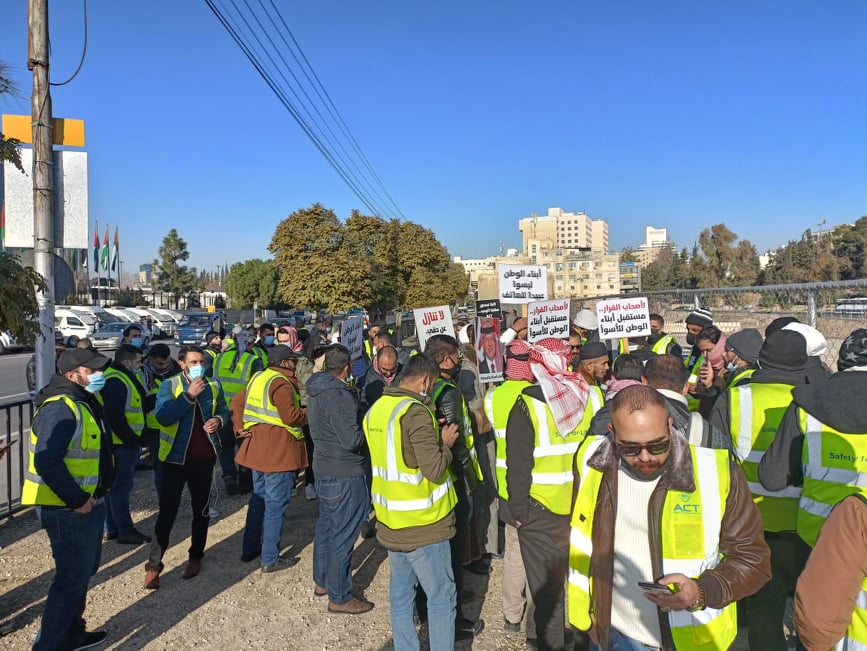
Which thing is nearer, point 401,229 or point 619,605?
point 619,605

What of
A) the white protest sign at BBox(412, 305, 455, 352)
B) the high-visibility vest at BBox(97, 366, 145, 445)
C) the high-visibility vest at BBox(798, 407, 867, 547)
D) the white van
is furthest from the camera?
the white van

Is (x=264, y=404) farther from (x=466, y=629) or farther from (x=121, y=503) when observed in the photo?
(x=466, y=629)

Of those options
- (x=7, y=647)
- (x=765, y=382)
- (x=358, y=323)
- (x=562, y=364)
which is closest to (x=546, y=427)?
(x=562, y=364)

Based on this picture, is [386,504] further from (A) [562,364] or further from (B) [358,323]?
(B) [358,323]

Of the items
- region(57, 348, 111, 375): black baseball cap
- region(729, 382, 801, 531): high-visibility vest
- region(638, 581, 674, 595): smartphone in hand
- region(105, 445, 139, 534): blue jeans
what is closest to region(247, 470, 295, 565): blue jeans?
region(105, 445, 139, 534): blue jeans

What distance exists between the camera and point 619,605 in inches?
89.4

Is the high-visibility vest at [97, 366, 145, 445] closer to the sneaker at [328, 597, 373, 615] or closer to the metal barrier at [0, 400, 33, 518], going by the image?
the metal barrier at [0, 400, 33, 518]

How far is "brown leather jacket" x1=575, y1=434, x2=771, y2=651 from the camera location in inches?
80.3

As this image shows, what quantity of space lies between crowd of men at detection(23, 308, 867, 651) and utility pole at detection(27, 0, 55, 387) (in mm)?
912

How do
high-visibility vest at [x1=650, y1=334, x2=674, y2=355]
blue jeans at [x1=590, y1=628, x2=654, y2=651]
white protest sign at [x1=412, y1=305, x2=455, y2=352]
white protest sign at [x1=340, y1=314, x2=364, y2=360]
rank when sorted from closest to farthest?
1. blue jeans at [x1=590, y1=628, x2=654, y2=651]
2. high-visibility vest at [x1=650, y1=334, x2=674, y2=355]
3. white protest sign at [x1=340, y1=314, x2=364, y2=360]
4. white protest sign at [x1=412, y1=305, x2=455, y2=352]

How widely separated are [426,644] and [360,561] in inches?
57.9

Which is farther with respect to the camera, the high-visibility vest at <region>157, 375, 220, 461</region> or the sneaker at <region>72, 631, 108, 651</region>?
the high-visibility vest at <region>157, 375, 220, 461</region>

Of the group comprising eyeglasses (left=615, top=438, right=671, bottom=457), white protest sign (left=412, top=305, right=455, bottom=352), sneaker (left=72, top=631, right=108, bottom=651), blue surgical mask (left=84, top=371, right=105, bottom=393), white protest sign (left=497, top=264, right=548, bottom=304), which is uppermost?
white protest sign (left=497, top=264, right=548, bottom=304)

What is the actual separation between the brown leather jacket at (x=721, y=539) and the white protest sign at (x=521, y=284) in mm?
6695
